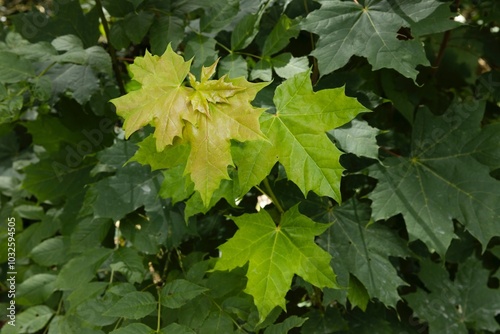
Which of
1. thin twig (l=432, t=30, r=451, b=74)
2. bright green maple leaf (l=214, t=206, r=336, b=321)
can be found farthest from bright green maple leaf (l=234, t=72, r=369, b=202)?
thin twig (l=432, t=30, r=451, b=74)

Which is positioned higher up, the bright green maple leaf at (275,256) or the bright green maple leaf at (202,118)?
the bright green maple leaf at (202,118)

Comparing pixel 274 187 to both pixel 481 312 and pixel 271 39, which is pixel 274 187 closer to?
pixel 271 39

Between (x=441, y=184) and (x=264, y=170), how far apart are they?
1.97ft

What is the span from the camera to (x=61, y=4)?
62.4 inches

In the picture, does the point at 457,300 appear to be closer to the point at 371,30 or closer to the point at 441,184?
the point at 441,184

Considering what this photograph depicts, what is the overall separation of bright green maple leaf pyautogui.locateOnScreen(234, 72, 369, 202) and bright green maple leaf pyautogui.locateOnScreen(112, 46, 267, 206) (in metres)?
0.15

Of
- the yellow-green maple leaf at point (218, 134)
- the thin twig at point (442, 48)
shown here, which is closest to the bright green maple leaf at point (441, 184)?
the thin twig at point (442, 48)

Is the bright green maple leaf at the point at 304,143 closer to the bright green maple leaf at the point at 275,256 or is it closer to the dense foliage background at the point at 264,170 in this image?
the dense foliage background at the point at 264,170

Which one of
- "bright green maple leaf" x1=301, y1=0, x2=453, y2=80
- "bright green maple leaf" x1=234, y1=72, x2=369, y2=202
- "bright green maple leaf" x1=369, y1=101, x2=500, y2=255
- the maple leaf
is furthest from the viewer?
"bright green maple leaf" x1=369, y1=101, x2=500, y2=255

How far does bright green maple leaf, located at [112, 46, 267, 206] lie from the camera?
35.5 inches

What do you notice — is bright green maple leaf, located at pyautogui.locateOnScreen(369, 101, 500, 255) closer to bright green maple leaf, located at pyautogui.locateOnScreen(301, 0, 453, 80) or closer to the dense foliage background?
the dense foliage background

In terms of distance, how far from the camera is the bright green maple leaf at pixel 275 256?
3.67 ft

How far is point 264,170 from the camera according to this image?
41.4 inches

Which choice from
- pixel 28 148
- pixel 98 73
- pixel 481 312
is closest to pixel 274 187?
pixel 98 73
